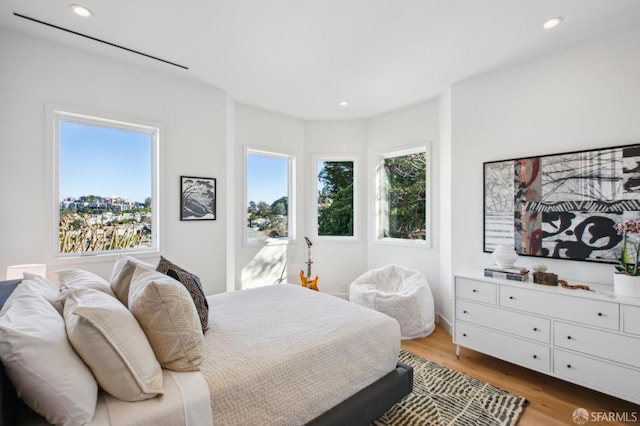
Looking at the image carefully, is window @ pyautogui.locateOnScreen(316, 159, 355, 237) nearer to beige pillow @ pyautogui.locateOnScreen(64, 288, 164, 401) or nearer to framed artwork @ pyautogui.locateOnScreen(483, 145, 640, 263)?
framed artwork @ pyautogui.locateOnScreen(483, 145, 640, 263)

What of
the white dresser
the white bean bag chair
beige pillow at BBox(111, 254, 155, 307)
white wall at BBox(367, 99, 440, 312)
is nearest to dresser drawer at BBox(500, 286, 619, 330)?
the white dresser

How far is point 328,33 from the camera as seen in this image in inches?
93.7

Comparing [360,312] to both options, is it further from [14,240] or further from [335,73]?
[14,240]

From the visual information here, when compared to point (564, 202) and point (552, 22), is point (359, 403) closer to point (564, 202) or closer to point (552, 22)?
point (564, 202)

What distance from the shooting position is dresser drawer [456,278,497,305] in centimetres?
253

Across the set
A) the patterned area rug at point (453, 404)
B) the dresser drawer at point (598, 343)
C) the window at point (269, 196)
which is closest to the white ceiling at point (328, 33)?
the window at point (269, 196)

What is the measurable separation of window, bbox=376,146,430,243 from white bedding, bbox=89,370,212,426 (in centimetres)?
326

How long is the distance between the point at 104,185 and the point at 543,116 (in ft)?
13.5

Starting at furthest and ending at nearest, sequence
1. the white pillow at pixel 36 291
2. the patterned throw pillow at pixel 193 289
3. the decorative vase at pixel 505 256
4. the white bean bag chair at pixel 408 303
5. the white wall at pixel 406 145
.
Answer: the white wall at pixel 406 145
the white bean bag chair at pixel 408 303
the decorative vase at pixel 505 256
the patterned throw pillow at pixel 193 289
the white pillow at pixel 36 291

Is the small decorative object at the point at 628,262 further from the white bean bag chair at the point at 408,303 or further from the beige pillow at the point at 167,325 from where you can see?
the beige pillow at the point at 167,325

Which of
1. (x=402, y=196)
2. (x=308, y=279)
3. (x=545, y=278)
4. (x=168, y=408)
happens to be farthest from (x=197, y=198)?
(x=545, y=278)

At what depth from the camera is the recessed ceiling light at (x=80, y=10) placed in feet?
6.81

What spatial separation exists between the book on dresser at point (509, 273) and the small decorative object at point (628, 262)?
53 centimetres
